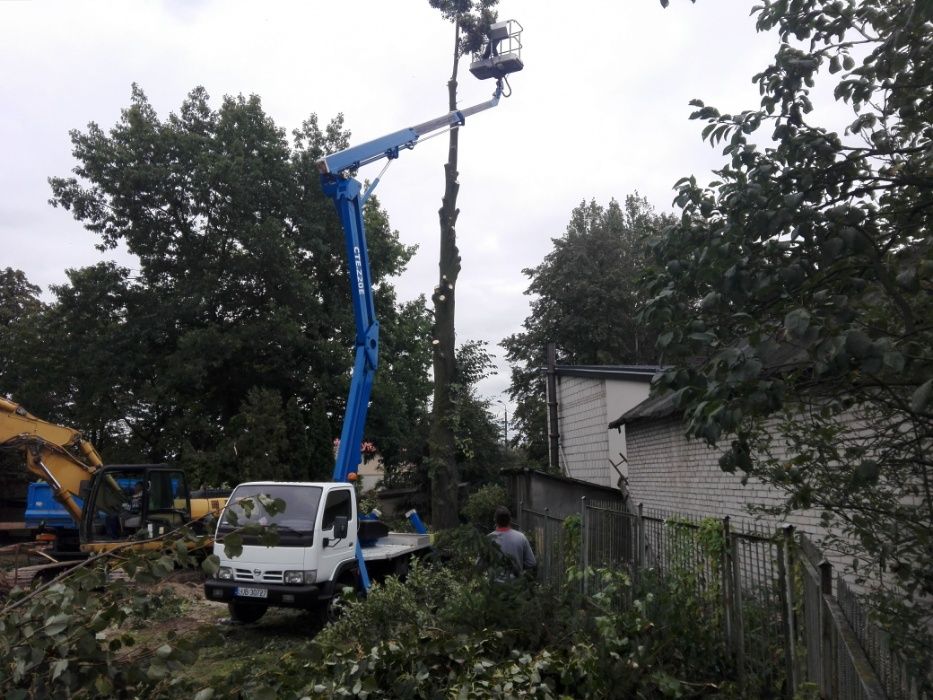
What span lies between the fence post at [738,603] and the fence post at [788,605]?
525 millimetres

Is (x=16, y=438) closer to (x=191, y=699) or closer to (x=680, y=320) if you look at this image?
(x=191, y=699)

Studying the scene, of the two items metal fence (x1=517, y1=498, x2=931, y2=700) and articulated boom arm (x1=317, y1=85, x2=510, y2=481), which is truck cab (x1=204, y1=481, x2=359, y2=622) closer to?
articulated boom arm (x1=317, y1=85, x2=510, y2=481)

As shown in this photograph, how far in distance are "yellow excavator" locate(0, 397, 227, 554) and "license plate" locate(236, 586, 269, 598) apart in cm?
371

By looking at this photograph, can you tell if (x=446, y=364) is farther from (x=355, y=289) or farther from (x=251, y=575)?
(x=251, y=575)

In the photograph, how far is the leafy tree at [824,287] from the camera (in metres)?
3.52

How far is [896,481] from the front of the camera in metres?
4.34

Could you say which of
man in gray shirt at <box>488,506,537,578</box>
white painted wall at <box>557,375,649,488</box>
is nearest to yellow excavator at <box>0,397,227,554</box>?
man in gray shirt at <box>488,506,537,578</box>

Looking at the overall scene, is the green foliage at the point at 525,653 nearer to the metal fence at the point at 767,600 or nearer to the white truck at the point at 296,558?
the metal fence at the point at 767,600

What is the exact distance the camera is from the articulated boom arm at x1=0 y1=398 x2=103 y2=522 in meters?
15.8

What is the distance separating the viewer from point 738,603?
618 centimetres

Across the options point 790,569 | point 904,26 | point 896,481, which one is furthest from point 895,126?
point 790,569

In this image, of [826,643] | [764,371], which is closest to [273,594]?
[826,643]

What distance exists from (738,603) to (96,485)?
12152 millimetres

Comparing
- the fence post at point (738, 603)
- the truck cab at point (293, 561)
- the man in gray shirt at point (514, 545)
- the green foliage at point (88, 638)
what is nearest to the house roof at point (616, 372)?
the truck cab at point (293, 561)
